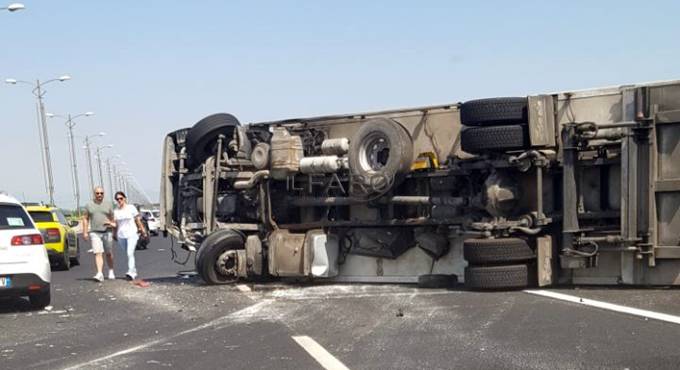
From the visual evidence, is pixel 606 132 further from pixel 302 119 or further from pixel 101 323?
pixel 101 323

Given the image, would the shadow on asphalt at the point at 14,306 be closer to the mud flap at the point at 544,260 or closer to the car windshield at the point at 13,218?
the car windshield at the point at 13,218

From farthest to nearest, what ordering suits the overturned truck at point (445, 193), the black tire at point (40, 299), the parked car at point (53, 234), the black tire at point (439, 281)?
the parked car at point (53, 234), the black tire at point (439, 281), the black tire at point (40, 299), the overturned truck at point (445, 193)

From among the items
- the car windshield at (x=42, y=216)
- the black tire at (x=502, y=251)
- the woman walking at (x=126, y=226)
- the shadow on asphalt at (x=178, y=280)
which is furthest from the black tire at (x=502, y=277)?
the car windshield at (x=42, y=216)

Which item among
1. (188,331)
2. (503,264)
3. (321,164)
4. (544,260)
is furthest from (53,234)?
A: (544,260)

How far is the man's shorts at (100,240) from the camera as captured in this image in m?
15.0

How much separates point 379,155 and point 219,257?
3024 millimetres

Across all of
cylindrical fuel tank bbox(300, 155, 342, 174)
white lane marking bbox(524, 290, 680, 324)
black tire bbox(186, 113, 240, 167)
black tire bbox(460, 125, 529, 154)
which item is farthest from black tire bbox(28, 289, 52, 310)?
white lane marking bbox(524, 290, 680, 324)

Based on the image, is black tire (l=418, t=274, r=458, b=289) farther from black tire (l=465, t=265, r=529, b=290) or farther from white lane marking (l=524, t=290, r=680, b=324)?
white lane marking (l=524, t=290, r=680, b=324)

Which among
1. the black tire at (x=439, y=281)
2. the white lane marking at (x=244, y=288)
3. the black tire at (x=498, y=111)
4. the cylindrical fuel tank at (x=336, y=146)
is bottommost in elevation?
the white lane marking at (x=244, y=288)

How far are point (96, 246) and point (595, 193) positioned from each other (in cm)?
864

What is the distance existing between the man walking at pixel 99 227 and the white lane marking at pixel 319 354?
7.62 meters

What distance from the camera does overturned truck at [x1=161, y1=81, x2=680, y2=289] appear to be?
10.3 metres

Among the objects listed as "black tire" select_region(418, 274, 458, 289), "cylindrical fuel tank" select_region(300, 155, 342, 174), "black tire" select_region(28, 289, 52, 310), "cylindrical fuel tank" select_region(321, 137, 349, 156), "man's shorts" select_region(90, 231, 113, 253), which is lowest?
"black tire" select_region(418, 274, 458, 289)

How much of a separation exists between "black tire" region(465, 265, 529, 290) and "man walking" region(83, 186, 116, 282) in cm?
720
